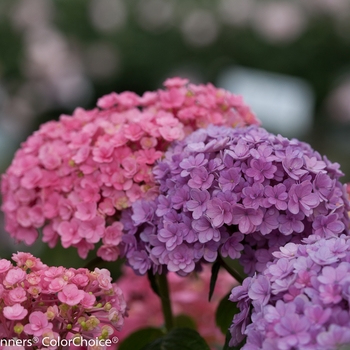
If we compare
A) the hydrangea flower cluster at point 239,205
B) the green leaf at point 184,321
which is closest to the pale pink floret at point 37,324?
the hydrangea flower cluster at point 239,205

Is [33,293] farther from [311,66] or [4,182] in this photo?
[311,66]

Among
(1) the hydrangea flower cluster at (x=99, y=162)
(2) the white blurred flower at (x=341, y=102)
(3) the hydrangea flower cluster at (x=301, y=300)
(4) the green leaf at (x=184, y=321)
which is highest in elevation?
(2) the white blurred flower at (x=341, y=102)

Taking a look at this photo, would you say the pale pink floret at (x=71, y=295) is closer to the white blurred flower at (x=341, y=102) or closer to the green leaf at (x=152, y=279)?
the green leaf at (x=152, y=279)

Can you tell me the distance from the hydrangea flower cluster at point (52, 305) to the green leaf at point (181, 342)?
16 cm

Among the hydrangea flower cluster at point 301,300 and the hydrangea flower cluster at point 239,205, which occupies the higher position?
the hydrangea flower cluster at point 239,205

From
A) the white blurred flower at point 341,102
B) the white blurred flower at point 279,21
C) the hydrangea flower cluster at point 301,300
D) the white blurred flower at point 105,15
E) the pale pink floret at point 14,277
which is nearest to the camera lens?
the hydrangea flower cluster at point 301,300

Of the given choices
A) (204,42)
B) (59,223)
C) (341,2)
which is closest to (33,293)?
(59,223)

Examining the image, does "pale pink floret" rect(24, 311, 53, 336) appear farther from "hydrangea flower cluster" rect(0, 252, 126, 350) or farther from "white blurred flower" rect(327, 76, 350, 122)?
"white blurred flower" rect(327, 76, 350, 122)

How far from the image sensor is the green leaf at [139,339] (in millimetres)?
1051

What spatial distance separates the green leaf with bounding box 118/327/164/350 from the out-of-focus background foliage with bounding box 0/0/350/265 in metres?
3.30

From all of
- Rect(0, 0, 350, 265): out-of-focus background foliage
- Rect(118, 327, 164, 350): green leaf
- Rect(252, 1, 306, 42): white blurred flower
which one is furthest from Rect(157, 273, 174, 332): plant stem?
Rect(252, 1, 306, 42): white blurred flower

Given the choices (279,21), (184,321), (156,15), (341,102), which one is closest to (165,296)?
(184,321)

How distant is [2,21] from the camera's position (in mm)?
4441

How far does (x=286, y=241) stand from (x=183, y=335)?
224mm
